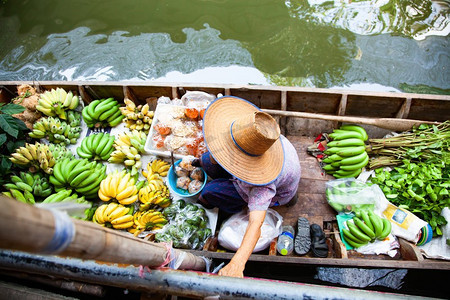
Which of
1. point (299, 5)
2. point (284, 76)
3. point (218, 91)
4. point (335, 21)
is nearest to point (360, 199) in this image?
point (218, 91)

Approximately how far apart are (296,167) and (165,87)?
190 cm

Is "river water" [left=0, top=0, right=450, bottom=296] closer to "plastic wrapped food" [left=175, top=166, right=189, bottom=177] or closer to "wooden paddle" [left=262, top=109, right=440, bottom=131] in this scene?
"wooden paddle" [left=262, top=109, right=440, bottom=131]

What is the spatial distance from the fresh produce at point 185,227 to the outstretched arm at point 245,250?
0.80 m

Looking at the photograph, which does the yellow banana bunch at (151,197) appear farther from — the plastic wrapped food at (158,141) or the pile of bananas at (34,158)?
the pile of bananas at (34,158)

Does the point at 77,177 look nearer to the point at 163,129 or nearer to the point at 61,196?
the point at 61,196

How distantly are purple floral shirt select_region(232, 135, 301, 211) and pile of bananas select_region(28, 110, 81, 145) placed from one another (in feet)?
7.13

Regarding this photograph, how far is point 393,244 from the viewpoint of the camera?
2816 mm

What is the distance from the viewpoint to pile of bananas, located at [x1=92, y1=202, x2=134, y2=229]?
9.41 ft

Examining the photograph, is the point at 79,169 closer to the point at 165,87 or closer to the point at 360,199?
the point at 165,87

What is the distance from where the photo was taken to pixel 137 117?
3.54m

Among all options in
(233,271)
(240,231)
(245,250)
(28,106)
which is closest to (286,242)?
(240,231)

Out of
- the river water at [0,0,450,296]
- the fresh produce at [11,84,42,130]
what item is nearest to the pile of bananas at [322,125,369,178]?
the river water at [0,0,450,296]

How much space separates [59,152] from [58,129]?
344mm

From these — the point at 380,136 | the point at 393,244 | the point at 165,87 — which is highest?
the point at 165,87
